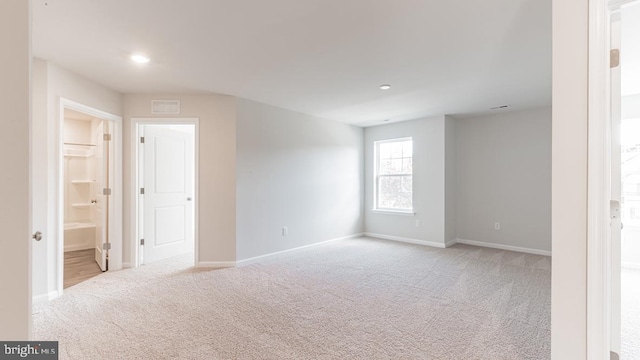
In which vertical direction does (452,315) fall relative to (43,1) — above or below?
below

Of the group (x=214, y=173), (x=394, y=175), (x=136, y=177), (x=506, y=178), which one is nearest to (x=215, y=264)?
(x=214, y=173)

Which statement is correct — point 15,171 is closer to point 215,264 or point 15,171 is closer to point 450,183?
point 215,264

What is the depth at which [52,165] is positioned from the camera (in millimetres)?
2938

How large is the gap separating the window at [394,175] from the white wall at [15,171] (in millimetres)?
5523

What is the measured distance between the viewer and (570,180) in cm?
142

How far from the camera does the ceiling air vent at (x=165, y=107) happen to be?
3.94 meters

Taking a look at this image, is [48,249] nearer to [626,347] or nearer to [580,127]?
[580,127]

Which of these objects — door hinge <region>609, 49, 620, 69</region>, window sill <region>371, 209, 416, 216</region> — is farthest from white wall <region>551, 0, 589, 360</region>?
window sill <region>371, 209, 416, 216</region>

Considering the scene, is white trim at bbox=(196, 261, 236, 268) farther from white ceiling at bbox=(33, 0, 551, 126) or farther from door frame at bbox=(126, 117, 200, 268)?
white ceiling at bbox=(33, 0, 551, 126)

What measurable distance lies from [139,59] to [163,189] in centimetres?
215

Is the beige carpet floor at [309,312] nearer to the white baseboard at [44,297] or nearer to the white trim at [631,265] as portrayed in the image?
the white baseboard at [44,297]

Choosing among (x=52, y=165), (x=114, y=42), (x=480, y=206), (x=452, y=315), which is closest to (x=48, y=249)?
(x=52, y=165)

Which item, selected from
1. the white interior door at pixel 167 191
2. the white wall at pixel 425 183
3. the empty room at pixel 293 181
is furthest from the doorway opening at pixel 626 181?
the white interior door at pixel 167 191

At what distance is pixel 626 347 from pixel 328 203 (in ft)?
13.4
